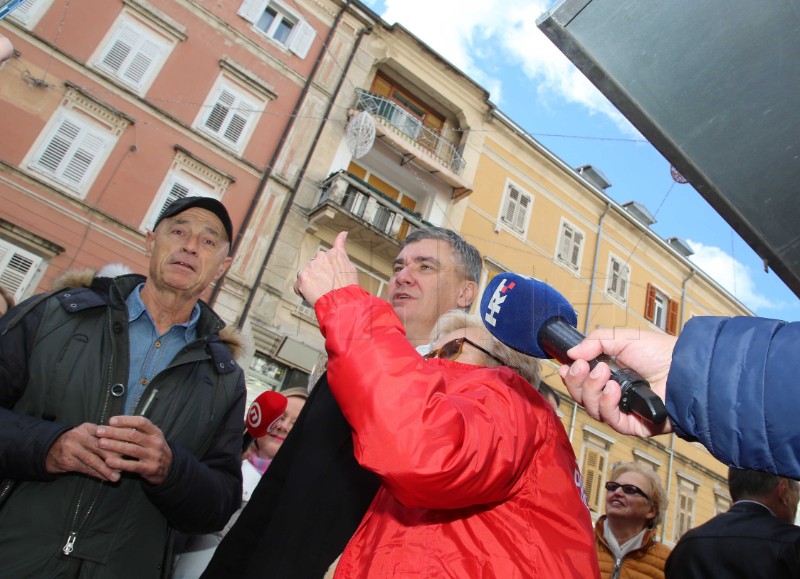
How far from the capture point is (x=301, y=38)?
11500 mm

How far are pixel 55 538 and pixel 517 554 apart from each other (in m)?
1.23

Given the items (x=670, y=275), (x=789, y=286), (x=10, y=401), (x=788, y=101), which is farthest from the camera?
(x=670, y=275)

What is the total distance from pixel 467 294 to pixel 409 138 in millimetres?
9905

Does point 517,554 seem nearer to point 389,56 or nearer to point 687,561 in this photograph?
point 687,561

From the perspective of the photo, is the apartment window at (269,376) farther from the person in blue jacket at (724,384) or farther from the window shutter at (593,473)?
the person in blue jacket at (724,384)

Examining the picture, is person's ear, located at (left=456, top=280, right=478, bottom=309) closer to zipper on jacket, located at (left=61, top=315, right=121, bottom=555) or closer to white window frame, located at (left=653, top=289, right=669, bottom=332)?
zipper on jacket, located at (left=61, top=315, right=121, bottom=555)

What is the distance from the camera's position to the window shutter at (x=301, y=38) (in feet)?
37.4

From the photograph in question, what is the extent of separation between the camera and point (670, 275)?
847 cm

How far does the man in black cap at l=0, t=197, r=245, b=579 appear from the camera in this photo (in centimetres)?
134

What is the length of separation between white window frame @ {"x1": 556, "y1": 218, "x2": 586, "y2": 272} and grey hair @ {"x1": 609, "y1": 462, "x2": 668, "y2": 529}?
6611mm

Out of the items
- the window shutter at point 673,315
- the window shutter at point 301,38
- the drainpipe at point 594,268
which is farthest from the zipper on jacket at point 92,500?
the window shutter at point 301,38

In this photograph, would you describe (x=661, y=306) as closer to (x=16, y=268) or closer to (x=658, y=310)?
(x=658, y=310)

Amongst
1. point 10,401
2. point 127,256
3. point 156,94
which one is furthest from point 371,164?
point 10,401

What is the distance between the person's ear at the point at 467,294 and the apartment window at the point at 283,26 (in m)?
10.9
